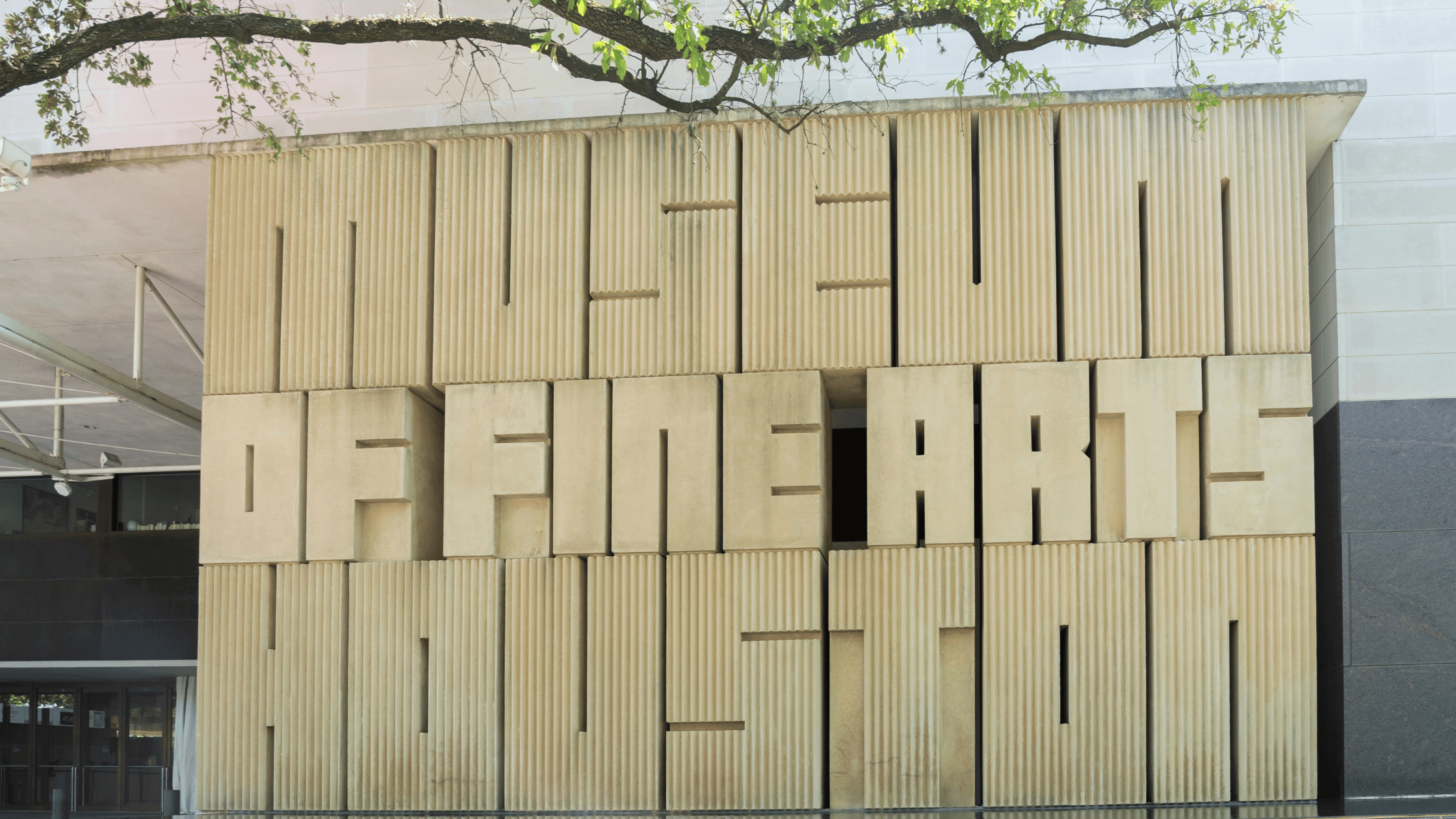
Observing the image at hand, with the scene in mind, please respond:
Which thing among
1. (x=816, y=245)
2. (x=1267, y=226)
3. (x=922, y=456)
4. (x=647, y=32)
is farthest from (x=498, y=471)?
(x=1267, y=226)

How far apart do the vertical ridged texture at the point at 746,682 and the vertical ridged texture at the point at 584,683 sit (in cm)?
18

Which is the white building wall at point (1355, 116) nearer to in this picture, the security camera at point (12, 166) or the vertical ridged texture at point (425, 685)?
the security camera at point (12, 166)

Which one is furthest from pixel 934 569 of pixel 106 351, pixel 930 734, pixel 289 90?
pixel 106 351

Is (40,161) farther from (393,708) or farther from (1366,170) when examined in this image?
(1366,170)

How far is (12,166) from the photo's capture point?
35.0 feet

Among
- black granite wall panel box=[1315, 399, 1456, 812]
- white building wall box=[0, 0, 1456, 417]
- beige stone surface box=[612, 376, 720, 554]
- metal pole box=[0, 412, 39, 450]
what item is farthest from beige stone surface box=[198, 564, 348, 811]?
black granite wall panel box=[1315, 399, 1456, 812]

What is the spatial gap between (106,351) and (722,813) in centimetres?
1146

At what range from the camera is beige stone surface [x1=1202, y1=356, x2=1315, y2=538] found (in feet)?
30.5

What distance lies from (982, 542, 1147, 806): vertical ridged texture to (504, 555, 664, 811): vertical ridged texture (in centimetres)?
250

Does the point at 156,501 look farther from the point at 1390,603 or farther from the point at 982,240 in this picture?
the point at 1390,603

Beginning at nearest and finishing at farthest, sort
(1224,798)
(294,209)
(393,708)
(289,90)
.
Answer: (1224,798) → (393,708) → (294,209) → (289,90)

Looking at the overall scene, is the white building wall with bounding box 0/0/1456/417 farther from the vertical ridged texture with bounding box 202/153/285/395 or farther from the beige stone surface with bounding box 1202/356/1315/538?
the vertical ridged texture with bounding box 202/153/285/395

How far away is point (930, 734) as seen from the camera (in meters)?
9.41

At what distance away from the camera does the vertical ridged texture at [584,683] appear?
9656mm
